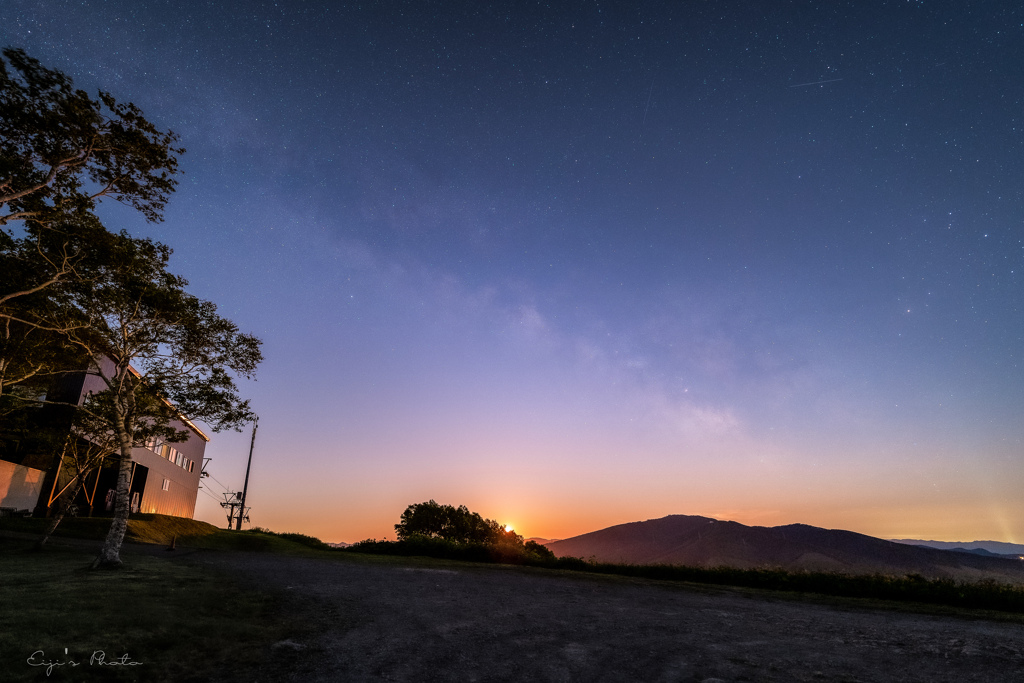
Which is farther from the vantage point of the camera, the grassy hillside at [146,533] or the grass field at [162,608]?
the grassy hillside at [146,533]

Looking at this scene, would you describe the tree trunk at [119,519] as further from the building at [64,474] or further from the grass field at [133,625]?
the building at [64,474]

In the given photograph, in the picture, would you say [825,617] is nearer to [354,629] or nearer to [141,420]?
[354,629]

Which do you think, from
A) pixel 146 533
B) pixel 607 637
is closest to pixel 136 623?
pixel 607 637

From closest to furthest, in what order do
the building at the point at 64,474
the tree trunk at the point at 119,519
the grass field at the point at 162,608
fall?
the grass field at the point at 162,608 → the tree trunk at the point at 119,519 → the building at the point at 64,474

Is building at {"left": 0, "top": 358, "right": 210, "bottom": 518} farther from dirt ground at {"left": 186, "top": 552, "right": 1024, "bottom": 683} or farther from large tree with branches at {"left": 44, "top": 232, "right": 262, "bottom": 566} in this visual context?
dirt ground at {"left": 186, "top": 552, "right": 1024, "bottom": 683}

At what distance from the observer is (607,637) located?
32.8 feet

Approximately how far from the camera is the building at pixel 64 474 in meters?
32.1

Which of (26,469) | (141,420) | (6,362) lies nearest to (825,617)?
(141,420)

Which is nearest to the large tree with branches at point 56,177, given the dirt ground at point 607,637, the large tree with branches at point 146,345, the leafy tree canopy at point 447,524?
the large tree with branches at point 146,345

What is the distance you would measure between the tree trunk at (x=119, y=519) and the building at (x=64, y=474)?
12.5 ft

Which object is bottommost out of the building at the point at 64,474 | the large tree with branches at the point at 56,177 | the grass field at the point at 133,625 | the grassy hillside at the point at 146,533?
the grass field at the point at 133,625

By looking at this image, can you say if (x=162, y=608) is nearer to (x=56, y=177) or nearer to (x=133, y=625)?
(x=133, y=625)

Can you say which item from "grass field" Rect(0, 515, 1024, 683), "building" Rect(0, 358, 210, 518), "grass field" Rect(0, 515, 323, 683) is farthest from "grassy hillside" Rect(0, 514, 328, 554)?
"grass field" Rect(0, 515, 323, 683)

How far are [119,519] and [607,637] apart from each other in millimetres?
17145
